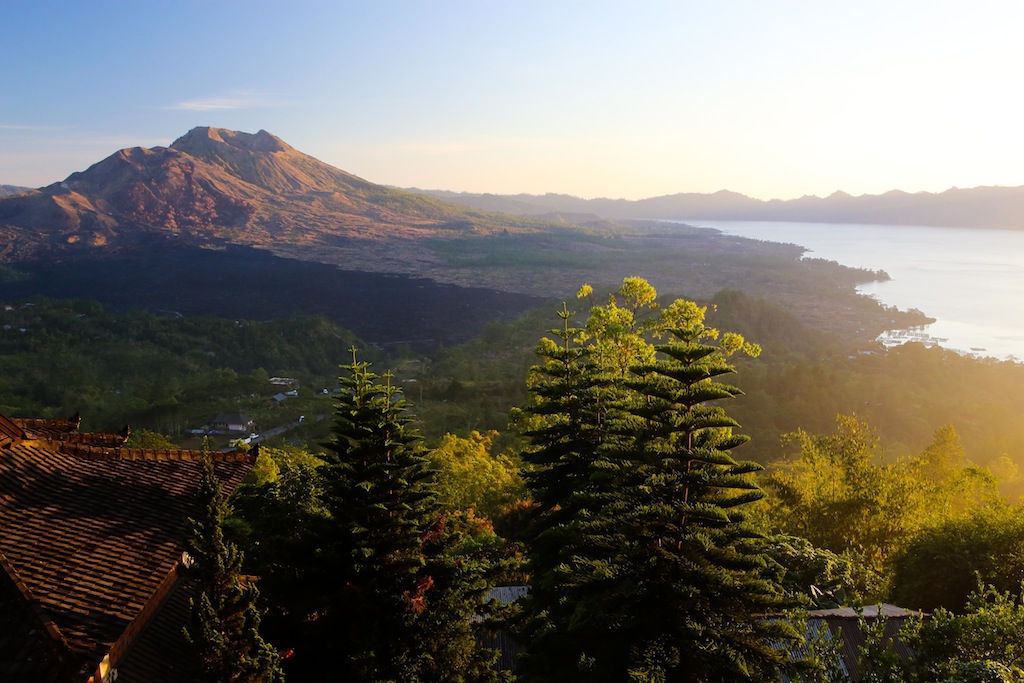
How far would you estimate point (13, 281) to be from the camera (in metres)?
107

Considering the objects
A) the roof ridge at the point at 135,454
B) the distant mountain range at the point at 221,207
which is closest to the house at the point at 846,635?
the roof ridge at the point at 135,454

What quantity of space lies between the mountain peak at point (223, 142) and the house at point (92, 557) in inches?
7010

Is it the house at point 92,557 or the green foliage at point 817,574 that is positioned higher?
the house at point 92,557

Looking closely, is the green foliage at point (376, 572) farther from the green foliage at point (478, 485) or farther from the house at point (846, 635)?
the green foliage at point (478, 485)

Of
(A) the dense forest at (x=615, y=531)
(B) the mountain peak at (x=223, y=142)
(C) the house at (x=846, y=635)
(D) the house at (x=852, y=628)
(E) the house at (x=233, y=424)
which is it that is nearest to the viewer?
(A) the dense forest at (x=615, y=531)

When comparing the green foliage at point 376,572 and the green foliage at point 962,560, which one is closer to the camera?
the green foliage at point 376,572

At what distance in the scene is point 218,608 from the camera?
7340 millimetres

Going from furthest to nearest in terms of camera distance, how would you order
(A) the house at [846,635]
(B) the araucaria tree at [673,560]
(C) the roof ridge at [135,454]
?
1. (A) the house at [846,635]
2. (B) the araucaria tree at [673,560]
3. (C) the roof ridge at [135,454]

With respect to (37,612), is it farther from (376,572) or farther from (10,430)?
(376,572)

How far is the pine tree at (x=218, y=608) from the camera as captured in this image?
7.01 meters

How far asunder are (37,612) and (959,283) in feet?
500

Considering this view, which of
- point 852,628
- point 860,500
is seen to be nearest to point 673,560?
point 852,628

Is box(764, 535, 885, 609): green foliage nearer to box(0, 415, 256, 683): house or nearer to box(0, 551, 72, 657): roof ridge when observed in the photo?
box(0, 415, 256, 683): house

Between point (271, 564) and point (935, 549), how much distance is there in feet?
55.1
